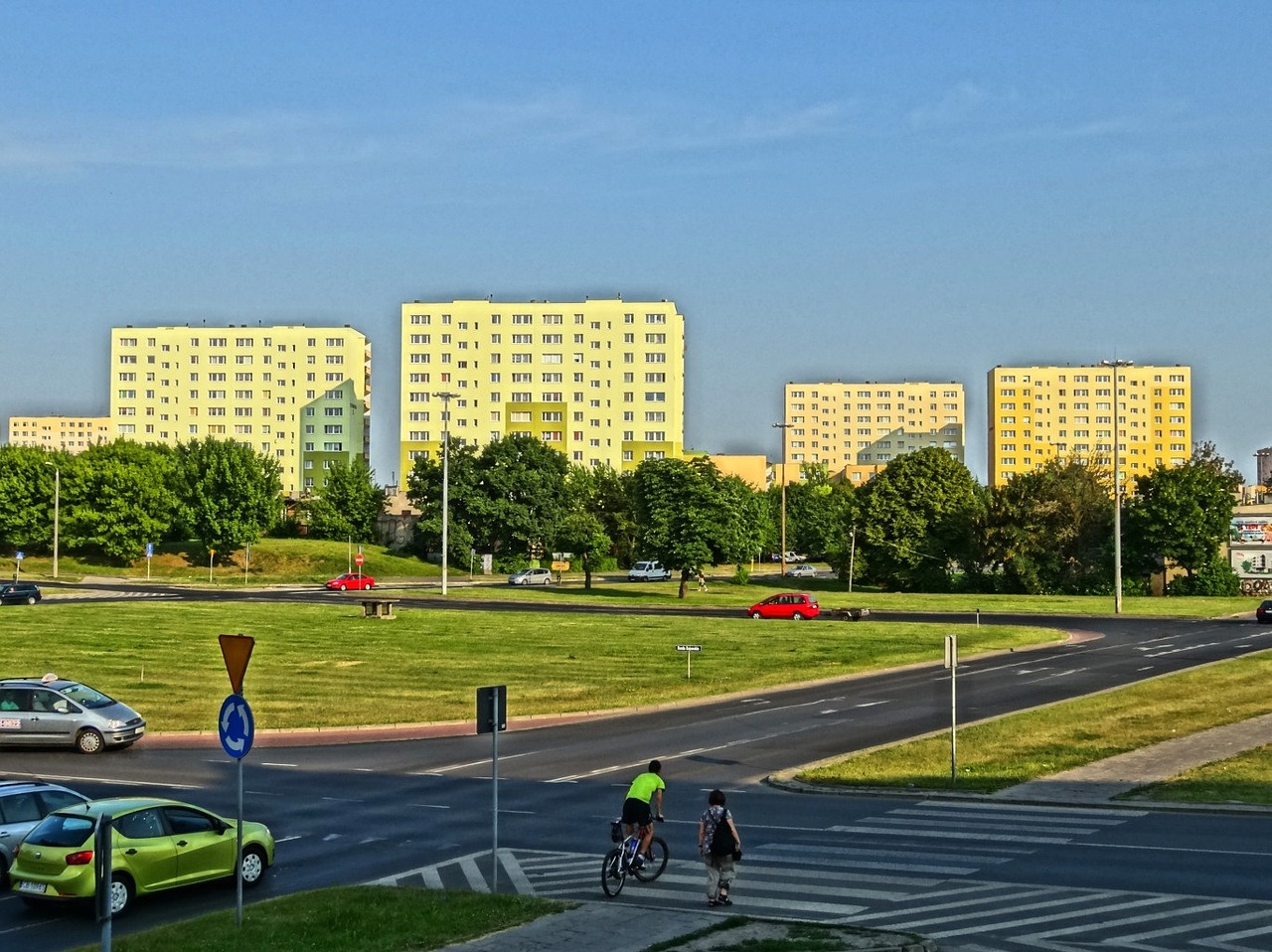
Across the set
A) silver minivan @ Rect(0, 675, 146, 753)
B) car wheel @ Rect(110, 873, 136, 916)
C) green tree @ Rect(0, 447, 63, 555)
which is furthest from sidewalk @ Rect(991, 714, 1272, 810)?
green tree @ Rect(0, 447, 63, 555)

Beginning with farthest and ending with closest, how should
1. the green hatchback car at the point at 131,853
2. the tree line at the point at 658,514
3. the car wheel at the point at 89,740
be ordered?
the tree line at the point at 658,514 < the car wheel at the point at 89,740 < the green hatchback car at the point at 131,853

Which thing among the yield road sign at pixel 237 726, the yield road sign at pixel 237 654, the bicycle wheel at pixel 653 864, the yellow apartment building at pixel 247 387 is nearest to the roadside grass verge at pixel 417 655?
the bicycle wheel at pixel 653 864

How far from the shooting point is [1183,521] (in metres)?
92.9

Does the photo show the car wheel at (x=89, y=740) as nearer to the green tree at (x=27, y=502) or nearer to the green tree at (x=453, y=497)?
the green tree at (x=453, y=497)

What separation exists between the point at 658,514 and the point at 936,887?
6155cm

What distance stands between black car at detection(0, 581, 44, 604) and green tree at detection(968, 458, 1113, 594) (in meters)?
65.2

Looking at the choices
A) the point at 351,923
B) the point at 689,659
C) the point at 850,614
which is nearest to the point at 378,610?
the point at 689,659

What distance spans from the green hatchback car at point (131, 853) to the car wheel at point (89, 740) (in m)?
14.8

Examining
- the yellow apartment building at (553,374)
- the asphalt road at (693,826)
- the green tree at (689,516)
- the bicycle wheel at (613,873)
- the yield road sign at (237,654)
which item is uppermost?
the yellow apartment building at (553,374)

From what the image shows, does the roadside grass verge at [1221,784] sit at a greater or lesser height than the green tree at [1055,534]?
lesser

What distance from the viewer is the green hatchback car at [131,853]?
1711cm

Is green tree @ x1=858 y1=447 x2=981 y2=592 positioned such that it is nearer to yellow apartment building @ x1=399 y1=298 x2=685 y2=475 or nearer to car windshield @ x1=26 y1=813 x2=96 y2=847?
yellow apartment building @ x1=399 y1=298 x2=685 y2=475

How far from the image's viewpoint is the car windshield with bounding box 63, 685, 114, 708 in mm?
32950

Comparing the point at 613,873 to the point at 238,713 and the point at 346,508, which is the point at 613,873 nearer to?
the point at 238,713
